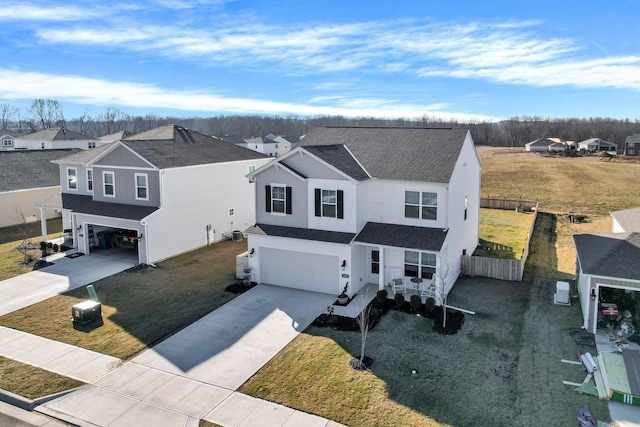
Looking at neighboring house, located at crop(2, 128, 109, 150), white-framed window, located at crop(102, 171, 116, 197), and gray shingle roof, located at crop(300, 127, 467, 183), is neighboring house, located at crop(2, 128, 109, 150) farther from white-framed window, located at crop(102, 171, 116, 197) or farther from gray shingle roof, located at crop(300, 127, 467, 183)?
gray shingle roof, located at crop(300, 127, 467, 183)

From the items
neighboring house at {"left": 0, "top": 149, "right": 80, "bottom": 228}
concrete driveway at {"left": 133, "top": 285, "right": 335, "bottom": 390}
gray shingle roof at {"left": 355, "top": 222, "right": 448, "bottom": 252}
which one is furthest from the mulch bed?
neighboring house at {"left": 0, "top": 149, "right": 80, "bottom": 228}

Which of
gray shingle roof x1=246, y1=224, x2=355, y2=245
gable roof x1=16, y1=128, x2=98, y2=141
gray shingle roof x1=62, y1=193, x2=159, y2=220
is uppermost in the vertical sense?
gable roof x1=16, y1=128, x2=98, y2=141

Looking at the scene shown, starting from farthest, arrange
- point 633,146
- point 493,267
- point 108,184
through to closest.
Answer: point 633,146 → point 108,184 → point 493,267

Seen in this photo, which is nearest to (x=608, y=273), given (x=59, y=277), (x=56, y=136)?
(x=59, y=277)

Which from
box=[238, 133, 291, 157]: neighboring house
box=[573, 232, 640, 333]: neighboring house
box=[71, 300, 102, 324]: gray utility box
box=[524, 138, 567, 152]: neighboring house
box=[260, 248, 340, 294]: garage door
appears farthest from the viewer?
box=[524, 138, 567, 152]: neighboring house

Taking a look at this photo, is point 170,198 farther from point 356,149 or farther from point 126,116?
point 126,116

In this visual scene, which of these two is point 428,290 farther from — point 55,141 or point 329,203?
point 55,141

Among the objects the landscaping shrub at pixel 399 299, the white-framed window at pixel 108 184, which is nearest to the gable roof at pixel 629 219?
the landscaping shrub at pixel 399 299
